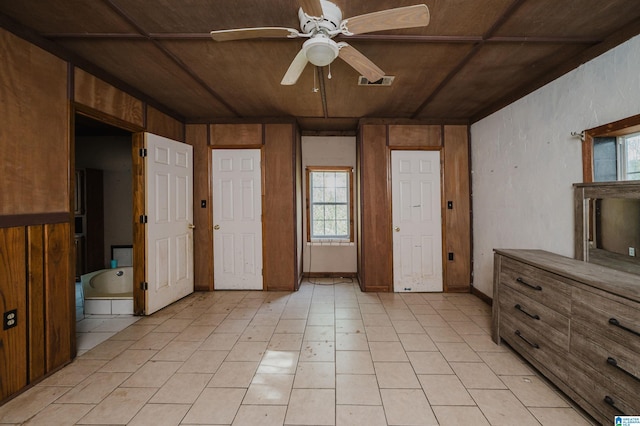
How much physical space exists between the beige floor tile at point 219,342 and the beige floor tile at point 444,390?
5.48 ft

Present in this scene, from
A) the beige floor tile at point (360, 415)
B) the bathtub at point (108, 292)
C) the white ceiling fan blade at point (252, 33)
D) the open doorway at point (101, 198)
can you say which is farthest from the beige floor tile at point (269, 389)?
the open doorway at point (101, 198)

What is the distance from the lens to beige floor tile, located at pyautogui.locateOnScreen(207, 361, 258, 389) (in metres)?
1.98

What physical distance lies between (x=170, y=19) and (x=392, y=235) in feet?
11.4

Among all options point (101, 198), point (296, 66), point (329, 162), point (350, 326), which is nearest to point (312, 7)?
point (296, 66)

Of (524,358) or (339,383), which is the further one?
(524,358)

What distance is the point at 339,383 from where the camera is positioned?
198 cm

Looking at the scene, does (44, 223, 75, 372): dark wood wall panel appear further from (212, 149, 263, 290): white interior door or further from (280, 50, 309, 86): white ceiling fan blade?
(280, 50, 309, 86): white ceiling fan blade

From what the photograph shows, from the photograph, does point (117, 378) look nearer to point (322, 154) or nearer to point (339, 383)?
point (339, 383)

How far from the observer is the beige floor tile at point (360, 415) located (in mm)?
1612

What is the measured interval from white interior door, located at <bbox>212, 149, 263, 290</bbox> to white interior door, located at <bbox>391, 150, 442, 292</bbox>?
2068 mm

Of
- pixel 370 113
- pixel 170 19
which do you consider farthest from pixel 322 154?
pixel 170 19

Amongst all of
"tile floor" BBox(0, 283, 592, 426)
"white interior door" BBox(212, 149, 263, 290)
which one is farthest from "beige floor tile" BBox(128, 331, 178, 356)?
"white interior door" BBox(212, 149, 263, 290)

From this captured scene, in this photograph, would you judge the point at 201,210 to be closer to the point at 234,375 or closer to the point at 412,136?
the point at 234,375

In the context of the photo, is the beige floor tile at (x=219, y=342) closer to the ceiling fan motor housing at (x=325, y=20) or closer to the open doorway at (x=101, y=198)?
the open doorway at (x=101, y=198)
